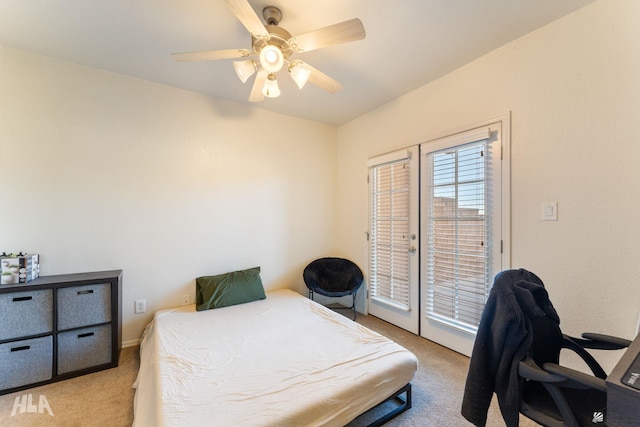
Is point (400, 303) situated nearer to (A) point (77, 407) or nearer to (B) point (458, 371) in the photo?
(B) point (458, 371)

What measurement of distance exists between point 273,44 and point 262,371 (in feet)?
6.75

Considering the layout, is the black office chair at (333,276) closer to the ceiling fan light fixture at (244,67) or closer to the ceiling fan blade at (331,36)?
the ceiling fan light fixture at (244,67)

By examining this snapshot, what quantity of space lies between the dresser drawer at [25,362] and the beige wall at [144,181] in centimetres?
58

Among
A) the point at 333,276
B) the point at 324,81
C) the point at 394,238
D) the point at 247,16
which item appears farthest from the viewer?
the point at 333,276

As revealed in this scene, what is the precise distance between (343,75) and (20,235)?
313 cm

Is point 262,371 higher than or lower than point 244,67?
lower

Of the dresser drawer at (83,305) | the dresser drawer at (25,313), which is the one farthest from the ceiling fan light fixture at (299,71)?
the dresser drawer at (25,313)

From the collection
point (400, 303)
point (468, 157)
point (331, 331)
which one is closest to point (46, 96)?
point (331, 331)

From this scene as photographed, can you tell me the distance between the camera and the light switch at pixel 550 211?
73.1 inches

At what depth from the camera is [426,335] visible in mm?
2695

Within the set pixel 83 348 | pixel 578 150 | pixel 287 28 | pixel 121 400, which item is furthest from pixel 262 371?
pixel 578 150

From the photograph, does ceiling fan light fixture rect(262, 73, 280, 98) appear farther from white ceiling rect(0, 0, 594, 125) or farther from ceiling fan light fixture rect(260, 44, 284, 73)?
white ceiling rect(0, 0, 594, 125)

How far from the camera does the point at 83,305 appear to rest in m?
2.11

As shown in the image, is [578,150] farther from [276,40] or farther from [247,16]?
[247,16]
